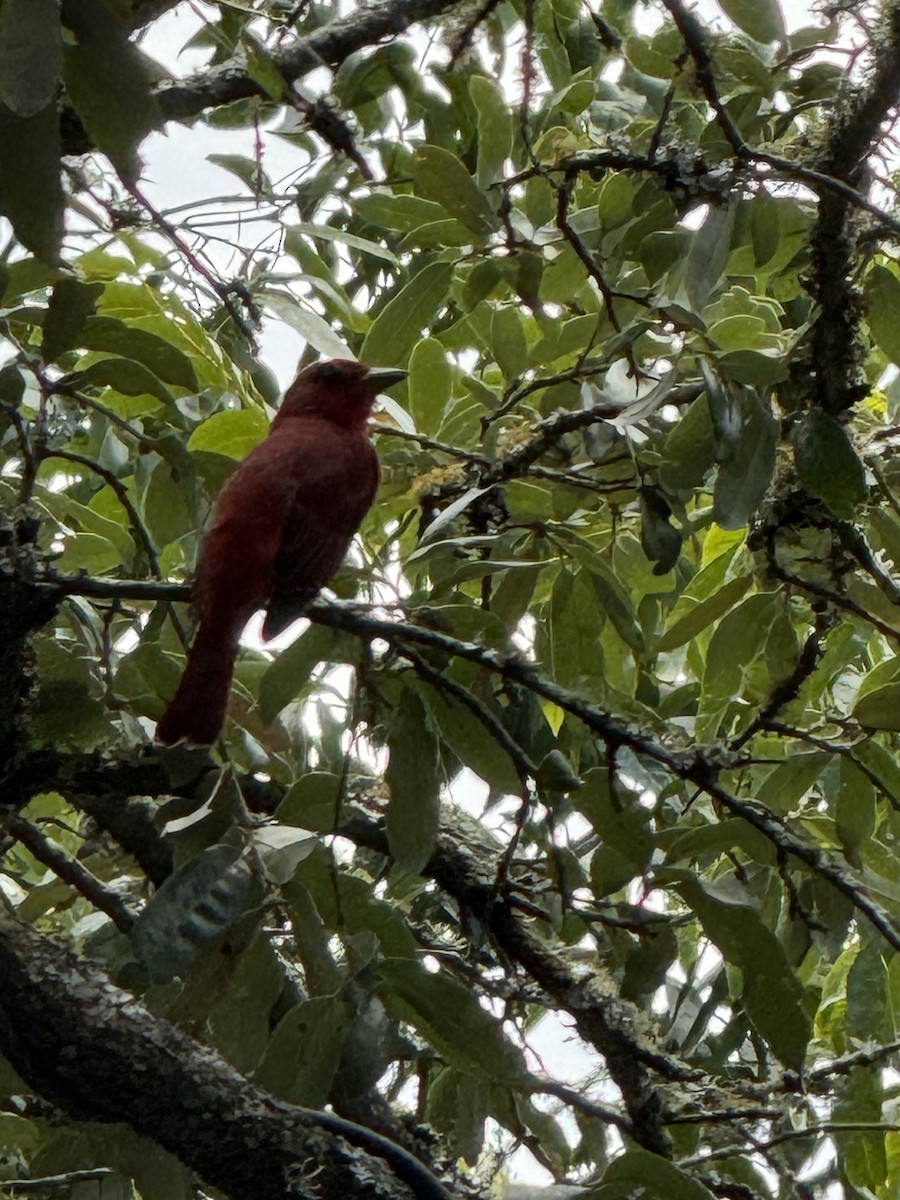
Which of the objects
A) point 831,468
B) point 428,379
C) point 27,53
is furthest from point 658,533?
point 27,53

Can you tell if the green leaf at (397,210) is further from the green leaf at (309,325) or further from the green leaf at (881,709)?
the green leaf at (881,709)

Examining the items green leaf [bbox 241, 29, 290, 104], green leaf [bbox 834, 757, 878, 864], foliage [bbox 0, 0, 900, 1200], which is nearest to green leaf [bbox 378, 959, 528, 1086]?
foliage [bbox 0, 0, 900, 1200]

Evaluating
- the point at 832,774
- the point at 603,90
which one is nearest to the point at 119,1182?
the point at 832,774

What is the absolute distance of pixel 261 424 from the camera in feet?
7.49

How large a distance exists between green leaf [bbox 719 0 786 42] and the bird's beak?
83cm

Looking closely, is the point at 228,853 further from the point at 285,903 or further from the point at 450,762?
the point at 450,762

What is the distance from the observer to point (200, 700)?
1.90 meters

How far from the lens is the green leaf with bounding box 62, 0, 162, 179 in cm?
133

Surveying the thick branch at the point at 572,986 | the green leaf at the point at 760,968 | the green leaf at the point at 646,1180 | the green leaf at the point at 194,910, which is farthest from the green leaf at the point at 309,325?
the green leaf at the point at 646,1180

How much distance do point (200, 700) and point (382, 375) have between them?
0.78 m

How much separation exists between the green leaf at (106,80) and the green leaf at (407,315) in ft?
2.73

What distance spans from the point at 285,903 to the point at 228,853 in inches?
4.0

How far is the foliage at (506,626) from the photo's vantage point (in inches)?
66.1

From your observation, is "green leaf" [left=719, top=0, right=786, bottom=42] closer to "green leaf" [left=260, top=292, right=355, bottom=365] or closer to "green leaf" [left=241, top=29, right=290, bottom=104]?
"green leaf" [left=241, top=29, right=290, bottom=104]
